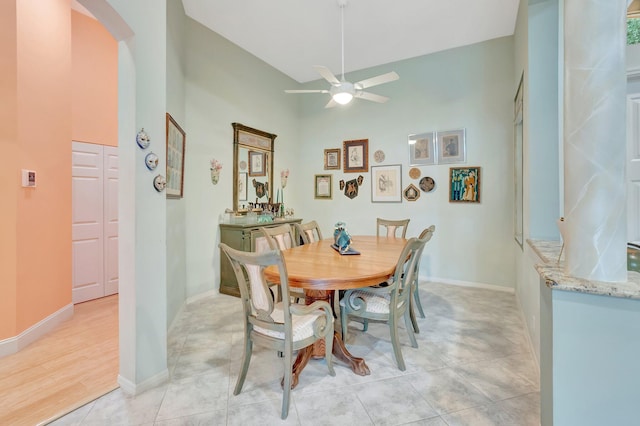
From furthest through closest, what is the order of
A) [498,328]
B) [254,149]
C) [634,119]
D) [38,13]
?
[254,149] → [498,328] → [38,13] → [634,119]

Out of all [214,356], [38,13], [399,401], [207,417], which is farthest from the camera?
[38,13]

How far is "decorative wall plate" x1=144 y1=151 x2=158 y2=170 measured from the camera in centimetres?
183

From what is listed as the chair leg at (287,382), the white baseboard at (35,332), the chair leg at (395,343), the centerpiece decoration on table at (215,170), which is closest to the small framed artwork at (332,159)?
the centerpiece decoration on table at (215,170)

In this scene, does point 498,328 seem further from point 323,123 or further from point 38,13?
point 38,13

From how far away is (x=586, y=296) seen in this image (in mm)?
1093

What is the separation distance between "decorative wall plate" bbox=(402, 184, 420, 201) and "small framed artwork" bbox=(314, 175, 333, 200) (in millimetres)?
1367

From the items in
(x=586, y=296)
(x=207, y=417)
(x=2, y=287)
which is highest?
(x=586, y=296)

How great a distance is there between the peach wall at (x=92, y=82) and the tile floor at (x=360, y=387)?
2813 millimetres

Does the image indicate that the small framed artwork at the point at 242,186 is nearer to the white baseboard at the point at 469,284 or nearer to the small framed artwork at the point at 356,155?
the small framed artwork at the point at 356,155

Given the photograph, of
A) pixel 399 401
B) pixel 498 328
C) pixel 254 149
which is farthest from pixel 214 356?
pixel 254 149

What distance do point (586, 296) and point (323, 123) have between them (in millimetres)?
4761

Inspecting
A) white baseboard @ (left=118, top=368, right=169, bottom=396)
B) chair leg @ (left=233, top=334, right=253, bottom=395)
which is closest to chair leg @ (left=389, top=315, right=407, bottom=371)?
chair leg @ (left=233, top=334, right=253, bottom=395)

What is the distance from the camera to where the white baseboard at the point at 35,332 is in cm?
227

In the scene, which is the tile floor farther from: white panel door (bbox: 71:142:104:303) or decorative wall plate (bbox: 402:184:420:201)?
decorative wall plate (bbox: 402:184:420:201)
